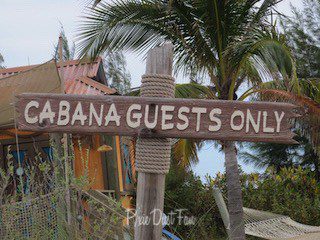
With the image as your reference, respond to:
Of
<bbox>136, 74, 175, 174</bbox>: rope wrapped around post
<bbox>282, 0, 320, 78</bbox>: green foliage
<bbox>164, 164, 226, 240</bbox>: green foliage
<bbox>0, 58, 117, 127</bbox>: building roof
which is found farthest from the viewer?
<bbox>282, 0, 320, 78</bbox>: green foliage

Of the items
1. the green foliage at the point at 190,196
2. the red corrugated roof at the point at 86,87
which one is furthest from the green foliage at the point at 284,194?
the red corrugated roof at the point at 86,87

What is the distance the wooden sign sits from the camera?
3.30 meters

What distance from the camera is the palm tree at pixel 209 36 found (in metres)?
8.82

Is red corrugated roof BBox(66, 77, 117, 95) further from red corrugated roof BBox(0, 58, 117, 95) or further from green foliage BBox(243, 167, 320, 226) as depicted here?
green foliage BBox(243, 167, 320, 226)

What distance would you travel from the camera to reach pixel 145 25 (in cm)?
942

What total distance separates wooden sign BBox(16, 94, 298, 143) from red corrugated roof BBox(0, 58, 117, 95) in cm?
636

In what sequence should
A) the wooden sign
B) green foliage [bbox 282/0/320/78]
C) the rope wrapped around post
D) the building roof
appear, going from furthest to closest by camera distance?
green foliage [bbox 282/0/320/78], the building roof, the rope wrapped around post, the wooden sign

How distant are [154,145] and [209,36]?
6012 millimetres

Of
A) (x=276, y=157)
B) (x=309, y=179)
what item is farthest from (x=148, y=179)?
(x=276, y=157)

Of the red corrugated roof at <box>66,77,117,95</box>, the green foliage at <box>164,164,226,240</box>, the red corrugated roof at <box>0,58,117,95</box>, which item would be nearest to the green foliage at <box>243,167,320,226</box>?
the green foliage at <box>164,164,226,240</box>

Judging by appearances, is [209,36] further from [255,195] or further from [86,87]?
[255,195]

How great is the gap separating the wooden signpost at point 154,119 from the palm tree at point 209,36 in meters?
5.23

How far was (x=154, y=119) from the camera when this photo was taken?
3328mm

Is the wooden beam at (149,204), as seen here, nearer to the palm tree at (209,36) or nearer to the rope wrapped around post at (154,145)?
the rope wrapped around post at (154,145)
